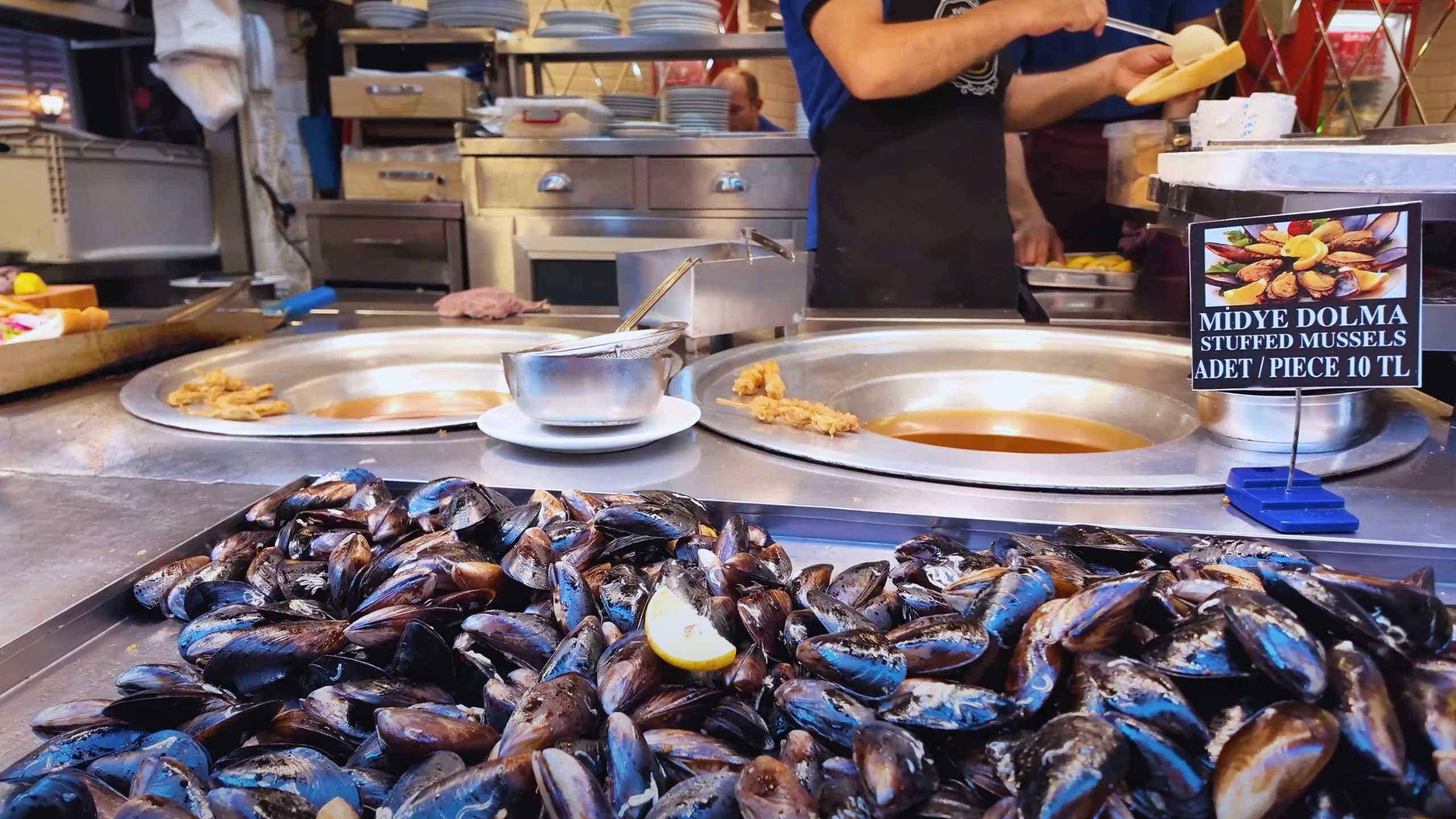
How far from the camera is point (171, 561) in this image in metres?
0.77

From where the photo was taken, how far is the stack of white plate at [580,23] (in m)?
4.28

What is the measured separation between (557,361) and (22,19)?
14.5 feet

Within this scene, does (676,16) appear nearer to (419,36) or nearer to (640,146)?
(640,146)

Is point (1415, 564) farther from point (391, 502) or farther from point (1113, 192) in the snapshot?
point (1113, 192)

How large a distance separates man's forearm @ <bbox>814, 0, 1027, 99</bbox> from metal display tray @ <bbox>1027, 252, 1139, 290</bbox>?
23.3 inches

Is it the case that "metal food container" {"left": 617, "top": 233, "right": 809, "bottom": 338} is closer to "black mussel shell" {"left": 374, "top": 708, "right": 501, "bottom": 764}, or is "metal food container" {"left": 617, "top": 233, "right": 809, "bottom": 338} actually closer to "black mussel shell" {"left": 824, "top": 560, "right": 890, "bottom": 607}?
"black mussel shell" {"left": 824, "top": 560, "right": 890, "bottom": 607}

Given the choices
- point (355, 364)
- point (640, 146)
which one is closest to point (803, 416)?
point (355, 364)

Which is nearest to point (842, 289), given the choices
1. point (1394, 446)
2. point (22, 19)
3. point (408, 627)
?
point (1394, 446)

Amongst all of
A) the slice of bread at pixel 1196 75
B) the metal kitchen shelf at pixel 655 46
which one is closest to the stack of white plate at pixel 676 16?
the metal kitchen shelf at pixel 655 46

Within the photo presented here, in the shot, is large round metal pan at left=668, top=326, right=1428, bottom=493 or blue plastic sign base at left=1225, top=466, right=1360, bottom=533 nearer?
blue plastic sign base at left=1225, top=466, right=1360, bottom=533

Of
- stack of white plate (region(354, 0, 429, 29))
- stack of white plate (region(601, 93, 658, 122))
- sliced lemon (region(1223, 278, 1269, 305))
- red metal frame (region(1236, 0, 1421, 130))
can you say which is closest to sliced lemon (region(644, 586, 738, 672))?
sliced lemon (region(1223, 278, 1269, 305))

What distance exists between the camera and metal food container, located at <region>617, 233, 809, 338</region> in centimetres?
149

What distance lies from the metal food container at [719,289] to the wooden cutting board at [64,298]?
3.59ft

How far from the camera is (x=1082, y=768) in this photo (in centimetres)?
46
